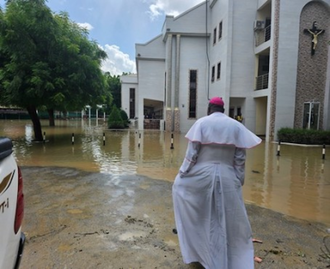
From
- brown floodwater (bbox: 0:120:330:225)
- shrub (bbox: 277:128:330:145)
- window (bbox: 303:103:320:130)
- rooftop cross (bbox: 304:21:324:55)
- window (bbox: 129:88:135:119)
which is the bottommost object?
brown floodwater (bbox: 0:120:330:225)

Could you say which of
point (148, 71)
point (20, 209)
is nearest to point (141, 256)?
point (20, 209)

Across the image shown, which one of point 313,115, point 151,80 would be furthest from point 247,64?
point 151,80

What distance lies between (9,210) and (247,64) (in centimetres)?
Result: 2093

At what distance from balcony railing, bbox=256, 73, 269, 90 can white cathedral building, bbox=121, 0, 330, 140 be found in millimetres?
73

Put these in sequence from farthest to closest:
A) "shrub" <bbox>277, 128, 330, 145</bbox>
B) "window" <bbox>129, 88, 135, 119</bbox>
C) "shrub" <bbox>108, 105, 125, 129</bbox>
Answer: "window" <bbox>129, 88, 135, 119</bbox> → "shrub" <bbox>108, 105, 125, 129</bbox> → "shrub" <bbox>277, 128, 330, 145</bbox>

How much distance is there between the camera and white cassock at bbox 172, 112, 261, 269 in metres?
2.76

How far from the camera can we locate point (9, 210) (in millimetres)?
1802

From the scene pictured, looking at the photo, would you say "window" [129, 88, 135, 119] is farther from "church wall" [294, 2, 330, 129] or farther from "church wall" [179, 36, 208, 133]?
"church wall" [294, 2, 330, 129]

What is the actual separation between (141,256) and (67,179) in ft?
15.1

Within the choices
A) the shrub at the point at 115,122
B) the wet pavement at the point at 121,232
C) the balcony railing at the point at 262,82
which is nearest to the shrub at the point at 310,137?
the balcony railing at the point at 262,82

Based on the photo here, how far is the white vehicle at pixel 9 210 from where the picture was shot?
5.54 ft

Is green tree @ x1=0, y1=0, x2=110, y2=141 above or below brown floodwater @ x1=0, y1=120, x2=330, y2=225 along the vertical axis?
above

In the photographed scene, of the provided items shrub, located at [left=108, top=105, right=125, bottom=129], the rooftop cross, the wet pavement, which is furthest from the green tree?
shrub, located at [left=108, top=105, right=125, bottom=129]

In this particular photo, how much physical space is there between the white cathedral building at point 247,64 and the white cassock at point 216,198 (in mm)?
15821
